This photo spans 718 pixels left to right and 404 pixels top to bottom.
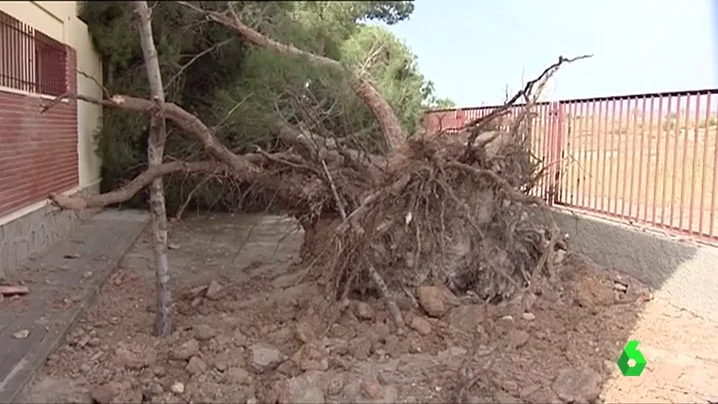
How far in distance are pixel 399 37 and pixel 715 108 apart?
9.07ft

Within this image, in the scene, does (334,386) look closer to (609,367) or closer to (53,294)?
(609,367)

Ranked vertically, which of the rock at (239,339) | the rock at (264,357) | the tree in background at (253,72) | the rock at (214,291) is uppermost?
the tree in background at (253,72)

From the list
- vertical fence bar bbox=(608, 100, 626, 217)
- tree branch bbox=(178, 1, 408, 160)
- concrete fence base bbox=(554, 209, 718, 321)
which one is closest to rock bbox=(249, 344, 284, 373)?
tree branch bbox=(178, 1, 408, 160)

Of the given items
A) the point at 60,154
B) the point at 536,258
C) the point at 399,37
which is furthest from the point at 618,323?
the point at 60,154

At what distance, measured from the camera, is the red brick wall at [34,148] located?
675 centimetres

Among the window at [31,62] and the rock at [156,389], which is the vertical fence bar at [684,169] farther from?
the window at [31,62]

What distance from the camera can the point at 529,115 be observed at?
5594 mm

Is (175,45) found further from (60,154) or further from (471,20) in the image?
(60,154)

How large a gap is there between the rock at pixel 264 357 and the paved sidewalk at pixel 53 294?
1.24 m

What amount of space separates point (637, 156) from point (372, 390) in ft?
12.5

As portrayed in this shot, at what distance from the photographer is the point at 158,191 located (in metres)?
4.28

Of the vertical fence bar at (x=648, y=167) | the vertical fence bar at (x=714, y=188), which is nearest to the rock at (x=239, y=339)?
the vertical fence bar at (x=714, y=188)

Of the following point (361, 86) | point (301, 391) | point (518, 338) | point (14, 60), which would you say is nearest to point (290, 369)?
point (301, 391)

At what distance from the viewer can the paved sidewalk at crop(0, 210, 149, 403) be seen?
4.17 meters
